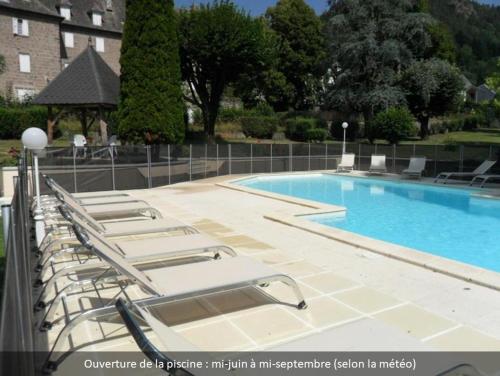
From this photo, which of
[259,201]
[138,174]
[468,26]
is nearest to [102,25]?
[138,174]

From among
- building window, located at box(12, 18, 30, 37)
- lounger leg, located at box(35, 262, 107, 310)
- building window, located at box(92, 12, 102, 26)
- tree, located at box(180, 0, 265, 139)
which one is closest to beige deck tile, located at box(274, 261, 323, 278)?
lounger leg, located at box(35, 262, 107, 310)

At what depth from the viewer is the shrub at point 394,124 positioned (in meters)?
26.2

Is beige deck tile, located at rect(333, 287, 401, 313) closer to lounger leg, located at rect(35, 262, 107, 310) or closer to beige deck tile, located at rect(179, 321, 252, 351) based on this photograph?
beige deck tile, located at rect(179, 321, 252, 351)

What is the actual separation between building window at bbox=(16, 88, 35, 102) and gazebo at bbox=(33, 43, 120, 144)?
481 inches

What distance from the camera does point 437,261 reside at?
5.81 m

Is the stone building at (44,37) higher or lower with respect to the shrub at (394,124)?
higher

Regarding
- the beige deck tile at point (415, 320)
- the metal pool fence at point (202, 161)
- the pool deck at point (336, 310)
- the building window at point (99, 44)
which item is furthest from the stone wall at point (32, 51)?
the beige deck tile at point (415, 320)

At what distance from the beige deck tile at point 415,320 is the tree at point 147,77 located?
50.2ft

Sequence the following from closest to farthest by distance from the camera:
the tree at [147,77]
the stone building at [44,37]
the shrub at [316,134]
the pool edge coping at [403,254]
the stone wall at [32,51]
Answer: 1. the pool edge coping at [403,254]
2. the tree at [147,77]
3. the stone wall at [32,51]
4. the stone building at [44,37]
5. the shrub at [316,134]

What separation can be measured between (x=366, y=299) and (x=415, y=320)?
23.1 inches

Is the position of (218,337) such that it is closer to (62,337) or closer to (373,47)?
Result: (62,337)

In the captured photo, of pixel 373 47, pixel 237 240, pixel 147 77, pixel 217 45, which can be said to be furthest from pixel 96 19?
pixel 237 240

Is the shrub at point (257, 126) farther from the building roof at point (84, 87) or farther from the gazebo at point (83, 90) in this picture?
the gazebo at point (83, 90)

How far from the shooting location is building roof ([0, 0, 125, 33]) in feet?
102
